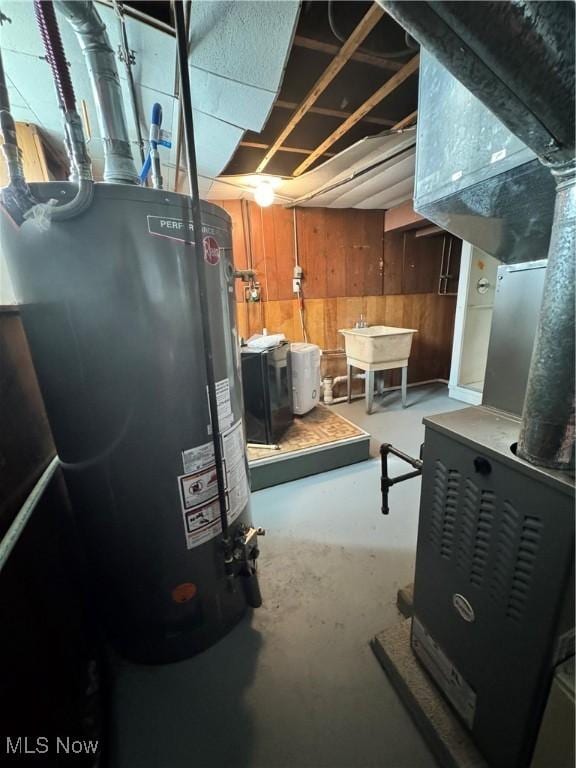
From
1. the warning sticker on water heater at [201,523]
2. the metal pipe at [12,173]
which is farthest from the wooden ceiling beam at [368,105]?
the warning sticker on water heater at [201,523]

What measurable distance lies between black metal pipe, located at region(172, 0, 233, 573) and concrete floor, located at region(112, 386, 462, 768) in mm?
417

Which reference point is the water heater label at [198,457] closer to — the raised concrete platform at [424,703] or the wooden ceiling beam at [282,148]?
the raised concrete platform at [424,703]

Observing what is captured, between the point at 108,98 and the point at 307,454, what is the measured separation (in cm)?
205

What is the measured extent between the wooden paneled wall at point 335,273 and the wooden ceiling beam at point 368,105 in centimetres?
110

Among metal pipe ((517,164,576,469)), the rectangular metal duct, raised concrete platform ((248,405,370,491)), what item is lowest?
raised concrete platform ((248,405,370,491))

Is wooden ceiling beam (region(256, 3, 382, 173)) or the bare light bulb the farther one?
the bare light bulb

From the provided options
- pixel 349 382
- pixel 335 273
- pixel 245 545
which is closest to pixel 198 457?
pixel 245 545

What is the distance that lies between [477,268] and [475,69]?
3734mm

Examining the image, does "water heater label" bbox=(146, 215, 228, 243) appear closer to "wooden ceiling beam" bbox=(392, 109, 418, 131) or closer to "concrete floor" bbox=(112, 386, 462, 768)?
"concrete floor" bbox=(112, 386, 462, 768)

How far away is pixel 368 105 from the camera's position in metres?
1.74

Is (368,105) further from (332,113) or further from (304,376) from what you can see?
(304,376)

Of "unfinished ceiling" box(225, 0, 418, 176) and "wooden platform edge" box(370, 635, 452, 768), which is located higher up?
"unfinished ceiling" box(225, 0, 418, 176)

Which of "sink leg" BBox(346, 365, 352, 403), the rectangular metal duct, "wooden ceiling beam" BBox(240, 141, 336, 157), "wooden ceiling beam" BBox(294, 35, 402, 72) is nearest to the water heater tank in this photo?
the rectangular metal duct

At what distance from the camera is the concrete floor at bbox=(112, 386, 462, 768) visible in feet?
3.05
